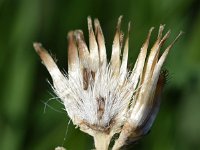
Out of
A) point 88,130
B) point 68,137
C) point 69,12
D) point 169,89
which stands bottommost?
point 88,130

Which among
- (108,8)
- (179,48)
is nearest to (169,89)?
(179,48)

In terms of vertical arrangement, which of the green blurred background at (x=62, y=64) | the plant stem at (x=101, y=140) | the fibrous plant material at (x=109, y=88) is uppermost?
the green blurred background at (x=62, y=64)

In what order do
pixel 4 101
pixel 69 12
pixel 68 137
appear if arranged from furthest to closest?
1. pixel 69 12
2. pixel 4 101
3. pixel 68 137

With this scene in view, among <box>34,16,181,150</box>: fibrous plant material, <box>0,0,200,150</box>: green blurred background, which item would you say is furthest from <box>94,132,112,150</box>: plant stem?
<box>0,0,200,150</box>: green blurred background

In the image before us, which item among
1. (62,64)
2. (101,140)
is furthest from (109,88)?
(62,64)

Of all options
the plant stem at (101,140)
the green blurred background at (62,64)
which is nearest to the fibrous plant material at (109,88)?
the plant stem at (101,140)

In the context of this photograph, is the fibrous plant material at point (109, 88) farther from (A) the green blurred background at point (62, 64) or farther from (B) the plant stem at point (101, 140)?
(A) the green blurred background at point (62, 64)

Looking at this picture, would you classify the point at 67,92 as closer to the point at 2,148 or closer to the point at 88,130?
the point at 88,130
